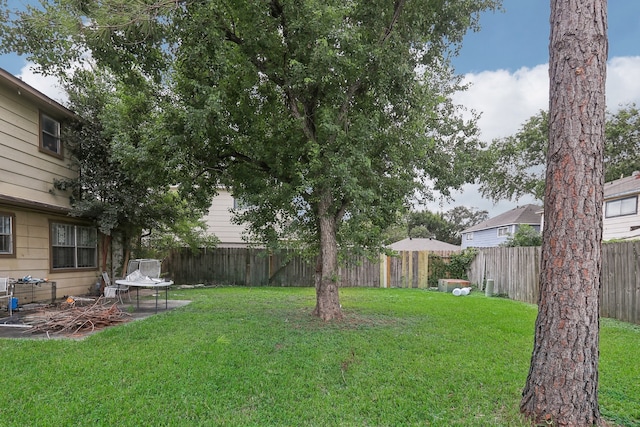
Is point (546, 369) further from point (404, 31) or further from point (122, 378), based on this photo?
point (404, 31)

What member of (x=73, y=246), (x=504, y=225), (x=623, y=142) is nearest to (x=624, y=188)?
(x=623, y=142)

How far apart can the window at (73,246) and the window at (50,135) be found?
1796 millimetres

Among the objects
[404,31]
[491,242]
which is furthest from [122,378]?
[491,242]

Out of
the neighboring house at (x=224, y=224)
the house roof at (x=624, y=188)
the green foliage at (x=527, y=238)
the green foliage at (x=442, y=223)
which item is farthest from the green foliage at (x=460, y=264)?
the green foliage at (x=442, y=223)

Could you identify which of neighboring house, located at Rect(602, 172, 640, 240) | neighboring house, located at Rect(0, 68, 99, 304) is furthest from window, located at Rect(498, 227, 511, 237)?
neighboring house, located at Rect(0, 68, 99, 304)

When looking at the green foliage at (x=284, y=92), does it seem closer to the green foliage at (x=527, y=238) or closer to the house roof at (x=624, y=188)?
the green foliage at (x=527, y=238)

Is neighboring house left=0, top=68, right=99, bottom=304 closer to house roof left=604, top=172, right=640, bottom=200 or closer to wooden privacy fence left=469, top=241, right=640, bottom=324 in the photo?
wooden privacy fence left=469, top=241, right=640, bottom=324

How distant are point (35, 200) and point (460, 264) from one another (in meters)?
12.9

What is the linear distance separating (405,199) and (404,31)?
127 inches

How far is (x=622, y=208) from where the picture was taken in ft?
47.9

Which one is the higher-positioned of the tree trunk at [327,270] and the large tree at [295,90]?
the large tree at [295,90]

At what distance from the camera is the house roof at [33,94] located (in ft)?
23.0

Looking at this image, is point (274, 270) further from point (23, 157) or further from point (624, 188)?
point (624, 188)

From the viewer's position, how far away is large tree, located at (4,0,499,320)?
17.7ft
